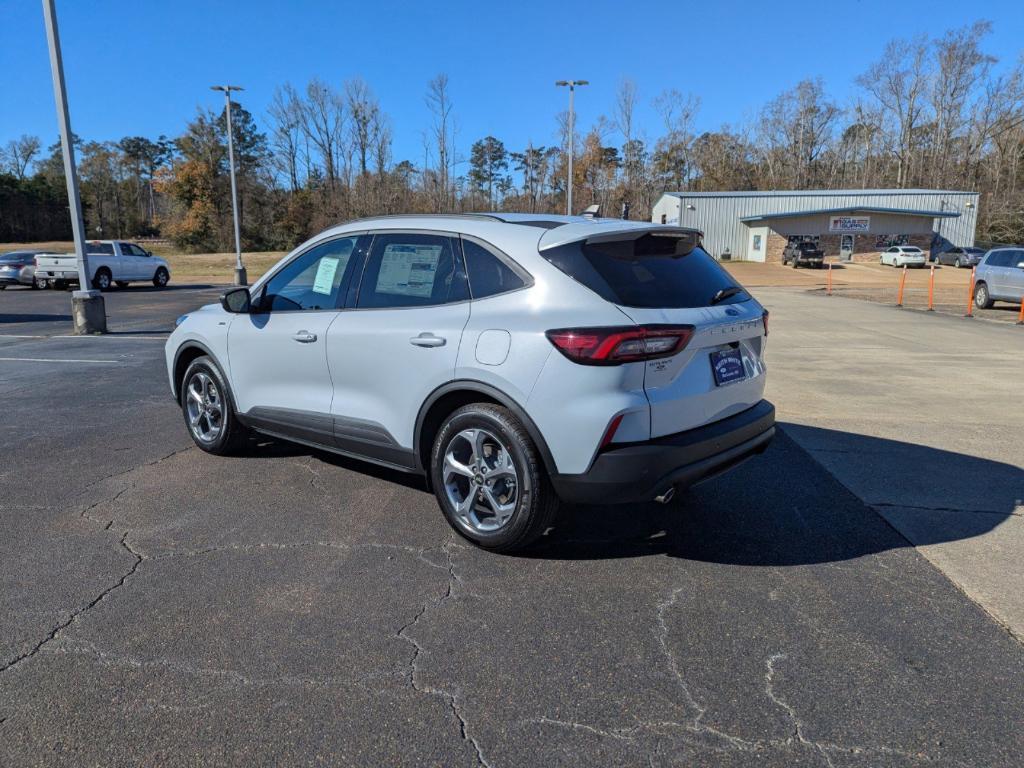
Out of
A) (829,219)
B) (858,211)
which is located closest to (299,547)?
(829,219)

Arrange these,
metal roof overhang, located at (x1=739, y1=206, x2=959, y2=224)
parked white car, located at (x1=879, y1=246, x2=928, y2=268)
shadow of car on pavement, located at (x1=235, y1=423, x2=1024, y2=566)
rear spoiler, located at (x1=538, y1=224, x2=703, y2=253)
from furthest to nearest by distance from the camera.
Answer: metal roof overhang, located at (x1=739, y1=206, x2=959, y2=224), parked white car, located at (x1=879, y1=246, x2=928, y2=268), shadow of car on pavement, located at (x1=235, y1=423, x2=1024, y2=566), rear spoiler, located at (x1=538, y1=224, x2=703, y2=253)

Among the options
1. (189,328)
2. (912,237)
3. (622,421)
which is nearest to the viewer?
(622,421)

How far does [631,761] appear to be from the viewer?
2.24 meters

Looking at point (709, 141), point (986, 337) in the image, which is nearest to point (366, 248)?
point (986, 337)

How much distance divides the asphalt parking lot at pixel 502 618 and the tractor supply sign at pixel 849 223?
174 feet

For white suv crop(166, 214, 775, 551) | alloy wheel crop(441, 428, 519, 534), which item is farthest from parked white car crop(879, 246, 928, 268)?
alloy wheel crop(441, 428, 519, 534)

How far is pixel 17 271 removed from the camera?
88.9 ft

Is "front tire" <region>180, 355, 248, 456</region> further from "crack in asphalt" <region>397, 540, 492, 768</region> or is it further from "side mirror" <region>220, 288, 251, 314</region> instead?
"crack in asphalt" <region>397, 540, 492, 768</region>

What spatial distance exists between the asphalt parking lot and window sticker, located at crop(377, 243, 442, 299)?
1.34 meters

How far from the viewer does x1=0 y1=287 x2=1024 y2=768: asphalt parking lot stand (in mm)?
2357

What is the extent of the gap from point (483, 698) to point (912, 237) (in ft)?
201

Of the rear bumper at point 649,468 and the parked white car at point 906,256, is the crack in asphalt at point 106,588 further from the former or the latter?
the parked white car at point 906,256

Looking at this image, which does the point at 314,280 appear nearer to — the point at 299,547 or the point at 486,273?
the point at 486,273

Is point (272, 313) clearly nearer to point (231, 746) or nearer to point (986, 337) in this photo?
point (231, 746)
